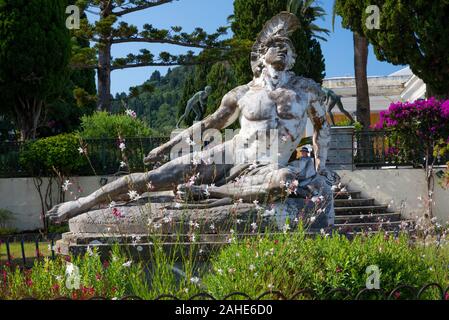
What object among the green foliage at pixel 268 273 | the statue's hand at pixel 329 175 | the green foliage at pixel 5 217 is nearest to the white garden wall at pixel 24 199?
the green foliage at pixel 5 217

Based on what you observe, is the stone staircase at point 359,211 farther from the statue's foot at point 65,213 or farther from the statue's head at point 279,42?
the statue's foot at point 65,213

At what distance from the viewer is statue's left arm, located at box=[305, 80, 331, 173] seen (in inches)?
241

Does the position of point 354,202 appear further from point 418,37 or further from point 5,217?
point 5,217

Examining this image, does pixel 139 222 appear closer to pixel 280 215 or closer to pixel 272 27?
pixel 280 215

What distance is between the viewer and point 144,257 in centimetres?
493

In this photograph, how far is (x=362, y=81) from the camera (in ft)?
59.6

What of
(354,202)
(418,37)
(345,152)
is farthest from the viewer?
(418,37)

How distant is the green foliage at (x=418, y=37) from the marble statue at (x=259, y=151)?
8855 mm

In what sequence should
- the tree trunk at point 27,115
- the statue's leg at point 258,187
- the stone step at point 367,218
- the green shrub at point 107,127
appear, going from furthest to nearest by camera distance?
1. the tree trunk at point 27,115
2. the green shrub at point 107,127
3. the stone step at point 367,218
4. the statue's leg at point 258,187

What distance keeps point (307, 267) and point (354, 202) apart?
815cm

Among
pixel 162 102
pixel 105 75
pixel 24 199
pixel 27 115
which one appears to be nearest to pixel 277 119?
pixel 24 199

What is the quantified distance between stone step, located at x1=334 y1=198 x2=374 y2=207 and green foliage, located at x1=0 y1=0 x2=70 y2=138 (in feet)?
26.2

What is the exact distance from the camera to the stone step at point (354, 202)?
11512mm
